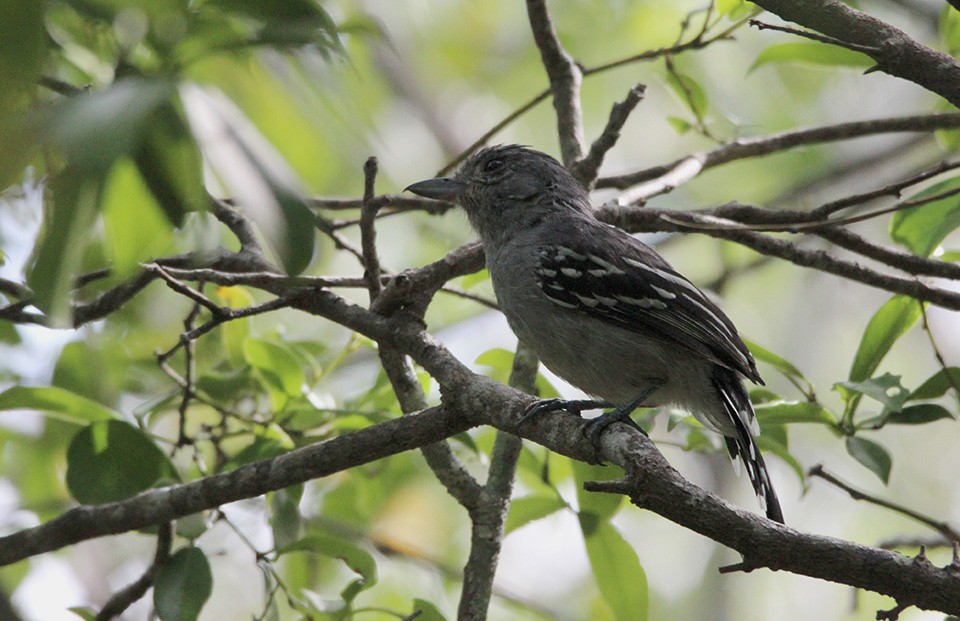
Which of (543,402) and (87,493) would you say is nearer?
(543,402)

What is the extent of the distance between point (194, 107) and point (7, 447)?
4.88 metres

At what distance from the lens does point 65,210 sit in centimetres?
140

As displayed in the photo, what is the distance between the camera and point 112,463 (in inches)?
159

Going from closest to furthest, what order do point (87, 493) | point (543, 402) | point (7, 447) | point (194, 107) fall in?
point (194, 107), point (543, 402), point (87, 493), point (7, 447)

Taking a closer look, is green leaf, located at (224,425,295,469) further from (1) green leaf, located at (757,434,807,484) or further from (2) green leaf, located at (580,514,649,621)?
(1) green leaf, located at (757,434,807,484)

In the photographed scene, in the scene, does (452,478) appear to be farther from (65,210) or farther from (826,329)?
(826,329)

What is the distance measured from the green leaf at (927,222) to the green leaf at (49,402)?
3568mm

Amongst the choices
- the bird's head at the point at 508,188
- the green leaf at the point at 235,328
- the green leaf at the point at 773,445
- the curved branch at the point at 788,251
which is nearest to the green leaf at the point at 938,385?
the curved branch at the point at 788,251

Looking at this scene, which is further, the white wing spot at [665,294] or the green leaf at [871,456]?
the white wing spot at [665,294]

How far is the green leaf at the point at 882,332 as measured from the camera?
13.3 ft

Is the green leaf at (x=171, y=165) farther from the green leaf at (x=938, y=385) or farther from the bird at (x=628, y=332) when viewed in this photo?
the green leaf at (x=938, y=385)

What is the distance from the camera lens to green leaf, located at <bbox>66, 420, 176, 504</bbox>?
13.1 ft

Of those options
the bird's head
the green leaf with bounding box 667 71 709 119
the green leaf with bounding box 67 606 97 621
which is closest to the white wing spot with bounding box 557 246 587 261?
the bird's head

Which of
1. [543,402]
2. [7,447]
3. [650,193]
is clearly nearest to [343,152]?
[543,402]
